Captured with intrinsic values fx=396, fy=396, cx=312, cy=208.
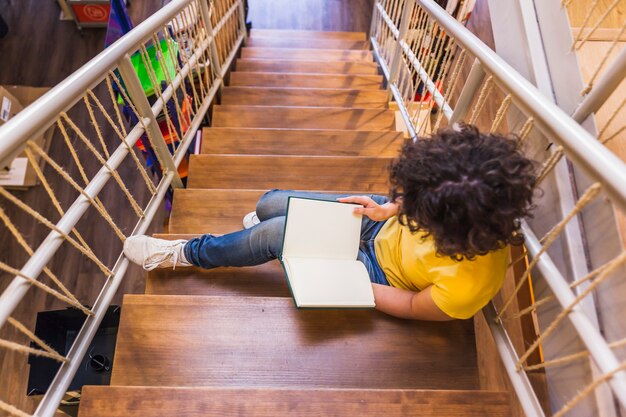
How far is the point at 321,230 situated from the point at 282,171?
0.74m

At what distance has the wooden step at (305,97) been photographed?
2641mm

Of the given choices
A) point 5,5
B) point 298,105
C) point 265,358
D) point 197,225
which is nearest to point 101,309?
point 265,358

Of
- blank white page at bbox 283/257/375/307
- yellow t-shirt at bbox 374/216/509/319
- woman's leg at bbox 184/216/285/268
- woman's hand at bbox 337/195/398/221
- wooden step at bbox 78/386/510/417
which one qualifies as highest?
yellow t-shirt at bbox 374/216/509/319

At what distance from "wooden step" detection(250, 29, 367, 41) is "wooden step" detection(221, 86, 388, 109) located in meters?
1.29

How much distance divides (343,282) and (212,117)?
1.66m

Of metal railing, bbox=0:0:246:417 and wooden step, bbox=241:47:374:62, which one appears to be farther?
wooden step, bbox=241:47:374:62

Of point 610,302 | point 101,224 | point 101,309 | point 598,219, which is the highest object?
point 598,219

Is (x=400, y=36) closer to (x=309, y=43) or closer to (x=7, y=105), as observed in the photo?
(x=309, y=43)

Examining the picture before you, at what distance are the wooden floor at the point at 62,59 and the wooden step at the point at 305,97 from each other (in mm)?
887

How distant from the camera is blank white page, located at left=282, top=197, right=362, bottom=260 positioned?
1162 millimetres

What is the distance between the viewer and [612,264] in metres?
0.59

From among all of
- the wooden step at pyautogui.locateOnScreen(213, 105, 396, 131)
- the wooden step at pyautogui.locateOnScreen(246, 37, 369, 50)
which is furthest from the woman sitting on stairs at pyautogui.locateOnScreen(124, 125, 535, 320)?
the wooden step at pyautogui.locateOnScreen(246, 37, 369, 50)

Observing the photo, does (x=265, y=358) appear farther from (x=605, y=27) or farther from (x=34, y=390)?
(x=605, y=27)

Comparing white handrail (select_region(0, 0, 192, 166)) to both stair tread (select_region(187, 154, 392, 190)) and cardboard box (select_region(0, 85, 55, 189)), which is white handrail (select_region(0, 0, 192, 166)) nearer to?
stair tread (select_region(187, 154, 392, 190))
